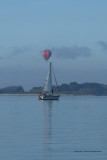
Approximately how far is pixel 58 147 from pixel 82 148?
1.80 m

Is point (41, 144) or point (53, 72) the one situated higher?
point (53, 72)

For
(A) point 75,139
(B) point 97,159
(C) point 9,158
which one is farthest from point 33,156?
(A) point 75,139

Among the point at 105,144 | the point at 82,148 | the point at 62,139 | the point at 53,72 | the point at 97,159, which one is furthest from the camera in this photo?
the point at 53,72

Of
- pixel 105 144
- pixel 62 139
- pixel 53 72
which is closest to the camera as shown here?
pixel 105 144

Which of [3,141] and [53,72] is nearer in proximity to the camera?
[3,141]

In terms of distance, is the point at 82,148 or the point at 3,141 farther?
the point at 3,141

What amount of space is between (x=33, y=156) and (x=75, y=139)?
10240mm

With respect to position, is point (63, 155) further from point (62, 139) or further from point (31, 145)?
point (62, 139)

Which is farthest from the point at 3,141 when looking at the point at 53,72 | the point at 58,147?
the point at 53,72

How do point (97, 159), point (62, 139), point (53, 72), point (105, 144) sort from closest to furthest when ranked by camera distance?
point (97, 159) < point (105, 144) < point (62, 139) < point (53, 72)

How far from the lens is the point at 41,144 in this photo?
35.2m

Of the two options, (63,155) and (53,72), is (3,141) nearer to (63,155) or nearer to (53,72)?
(63,155)

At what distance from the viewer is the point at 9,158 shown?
28.6m

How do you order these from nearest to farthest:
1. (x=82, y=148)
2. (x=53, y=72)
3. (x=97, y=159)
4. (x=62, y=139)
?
(x=97, y=159) → (x=82, y=148) → (x=62, y=139) → (x=53, y=72)
